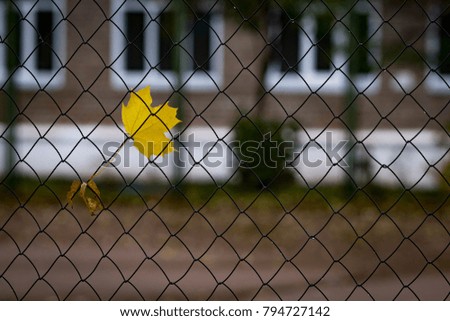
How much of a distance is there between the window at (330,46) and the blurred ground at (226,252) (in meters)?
1.38

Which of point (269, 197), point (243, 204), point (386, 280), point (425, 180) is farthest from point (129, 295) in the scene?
point (425, 180)

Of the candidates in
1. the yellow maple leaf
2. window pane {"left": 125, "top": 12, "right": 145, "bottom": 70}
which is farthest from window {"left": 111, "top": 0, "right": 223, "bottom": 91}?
the yellow maple leaf

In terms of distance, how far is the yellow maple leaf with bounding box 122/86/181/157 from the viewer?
6.68ft

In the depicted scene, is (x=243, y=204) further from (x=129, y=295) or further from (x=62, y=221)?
(x=129, y=295)

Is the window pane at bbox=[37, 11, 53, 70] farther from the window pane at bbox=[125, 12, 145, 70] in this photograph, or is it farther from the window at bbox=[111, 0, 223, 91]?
the window pane at bbox=[125, 12, 145, 70]

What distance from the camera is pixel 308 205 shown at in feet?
27.1

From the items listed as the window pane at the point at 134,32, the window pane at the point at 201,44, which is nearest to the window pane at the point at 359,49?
the window pane at the point at 201,44

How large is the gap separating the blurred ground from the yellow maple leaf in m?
0.96

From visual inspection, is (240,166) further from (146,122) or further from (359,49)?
(359,49)

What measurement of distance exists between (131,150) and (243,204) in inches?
90.6

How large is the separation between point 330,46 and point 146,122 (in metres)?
8.51

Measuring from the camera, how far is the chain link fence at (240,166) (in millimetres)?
5047

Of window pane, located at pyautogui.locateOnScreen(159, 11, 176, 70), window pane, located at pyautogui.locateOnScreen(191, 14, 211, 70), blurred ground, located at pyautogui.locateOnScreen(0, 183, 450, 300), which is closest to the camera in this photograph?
blurred ground, located at pyautogui.locateOnScreen(0, 183, 450, 300)

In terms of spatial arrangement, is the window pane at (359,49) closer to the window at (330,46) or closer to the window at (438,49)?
the window at (330,46)
